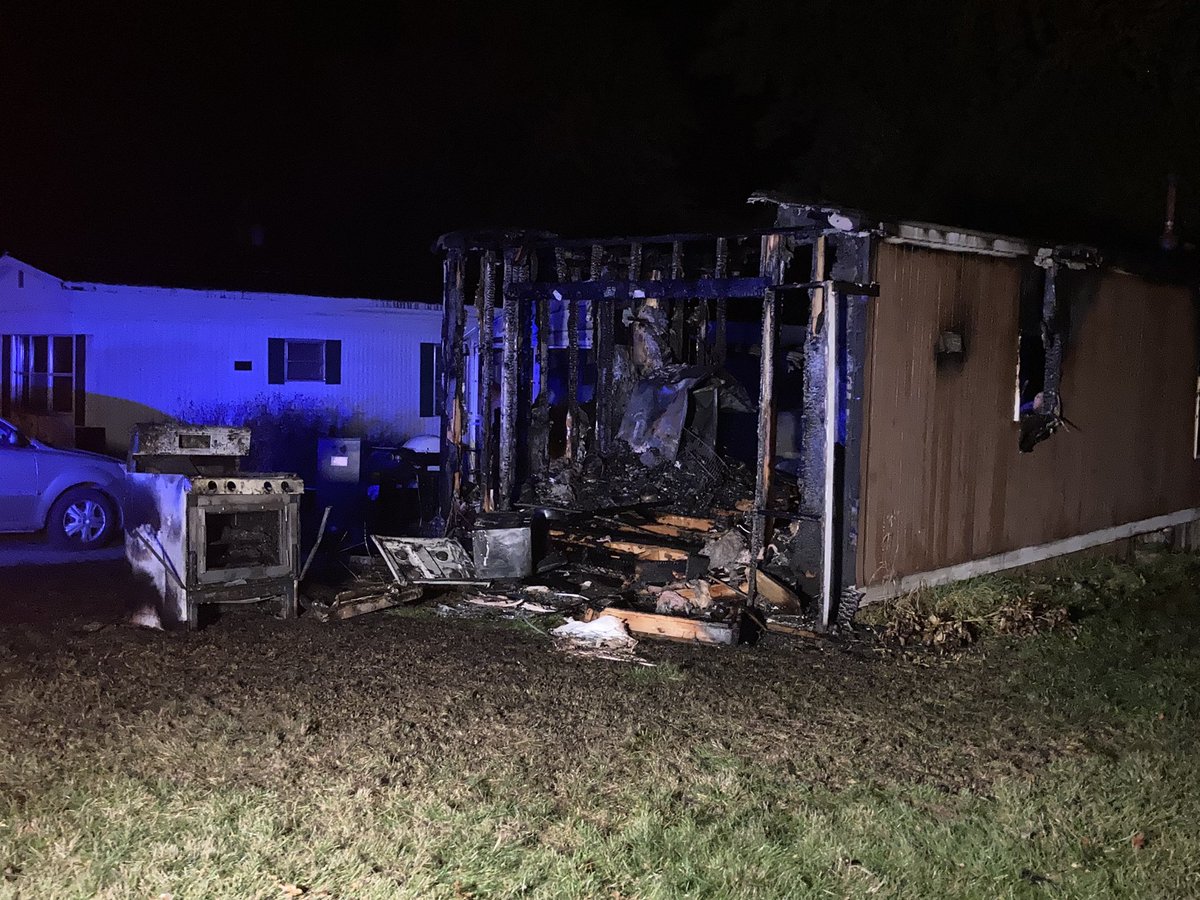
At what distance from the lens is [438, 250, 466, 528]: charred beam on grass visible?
11211 millimetres

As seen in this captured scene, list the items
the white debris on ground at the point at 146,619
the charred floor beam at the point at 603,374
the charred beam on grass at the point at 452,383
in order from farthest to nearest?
the charred floor beam at the point at 603,374
the charred beam on grass at the point at 452,383
the white debris on ground at the point at 146,619

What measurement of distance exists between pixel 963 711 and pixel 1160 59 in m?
12.4

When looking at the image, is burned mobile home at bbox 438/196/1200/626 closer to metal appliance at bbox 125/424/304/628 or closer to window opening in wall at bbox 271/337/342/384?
metal appliance at bbox 125/424/304/628

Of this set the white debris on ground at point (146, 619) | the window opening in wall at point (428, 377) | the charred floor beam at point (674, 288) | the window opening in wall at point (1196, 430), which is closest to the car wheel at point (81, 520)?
the white debris on ground at point (146, 619)

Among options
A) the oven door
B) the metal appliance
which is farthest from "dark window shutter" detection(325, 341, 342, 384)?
the oven door

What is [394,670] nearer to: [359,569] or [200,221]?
[359,569]

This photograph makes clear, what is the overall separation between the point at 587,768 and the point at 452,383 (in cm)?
699

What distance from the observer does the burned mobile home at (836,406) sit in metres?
8.13

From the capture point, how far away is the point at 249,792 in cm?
462

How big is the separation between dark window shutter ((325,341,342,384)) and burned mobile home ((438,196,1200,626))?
5.80m

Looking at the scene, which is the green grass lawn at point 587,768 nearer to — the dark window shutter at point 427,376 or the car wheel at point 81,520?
the car wheel at point 81,520

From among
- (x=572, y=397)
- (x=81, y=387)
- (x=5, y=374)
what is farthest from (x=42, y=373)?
(x=572, y=397)

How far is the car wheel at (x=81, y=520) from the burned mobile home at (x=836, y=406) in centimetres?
392

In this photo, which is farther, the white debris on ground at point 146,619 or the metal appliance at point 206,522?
the white debris on ground at point 146,619
